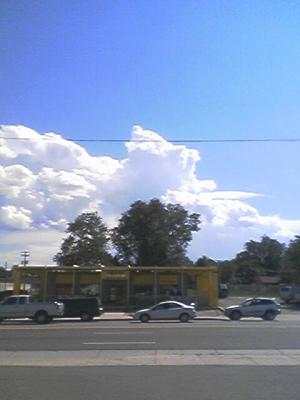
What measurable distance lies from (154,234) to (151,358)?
2735 inches

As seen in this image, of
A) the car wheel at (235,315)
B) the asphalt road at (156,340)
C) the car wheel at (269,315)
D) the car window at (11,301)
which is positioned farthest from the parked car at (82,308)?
the asphalt road at (156,340)

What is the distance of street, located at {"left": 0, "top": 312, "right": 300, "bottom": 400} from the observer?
11.6m

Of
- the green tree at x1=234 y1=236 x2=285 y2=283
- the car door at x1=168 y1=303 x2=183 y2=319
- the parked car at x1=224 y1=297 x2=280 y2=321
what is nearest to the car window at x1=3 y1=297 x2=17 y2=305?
the car door at x1=168 y1=303 x2=183 y2=319

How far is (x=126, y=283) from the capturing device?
57.0 m

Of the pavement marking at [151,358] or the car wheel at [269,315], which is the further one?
the car wheel at [269,315]

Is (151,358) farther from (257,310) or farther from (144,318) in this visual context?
(257,310)

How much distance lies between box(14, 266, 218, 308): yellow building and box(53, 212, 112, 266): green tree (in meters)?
34.5

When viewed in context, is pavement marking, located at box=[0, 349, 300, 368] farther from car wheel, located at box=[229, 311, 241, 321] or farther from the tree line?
the tree line

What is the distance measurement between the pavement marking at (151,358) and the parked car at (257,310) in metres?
22.1

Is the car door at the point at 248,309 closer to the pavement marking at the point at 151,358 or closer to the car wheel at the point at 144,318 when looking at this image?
the car wheel at the point at 144,318
